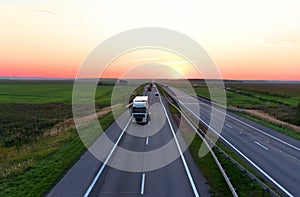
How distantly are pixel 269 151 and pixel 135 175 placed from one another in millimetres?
13155

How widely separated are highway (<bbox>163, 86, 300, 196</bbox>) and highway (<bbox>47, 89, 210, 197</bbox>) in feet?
14.6

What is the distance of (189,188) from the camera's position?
49.3 ft

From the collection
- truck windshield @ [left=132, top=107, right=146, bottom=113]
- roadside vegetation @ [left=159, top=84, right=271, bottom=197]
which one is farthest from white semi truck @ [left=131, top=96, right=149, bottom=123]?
roadside vegetation @ [left=159, top=84, right=271, bottom=197]

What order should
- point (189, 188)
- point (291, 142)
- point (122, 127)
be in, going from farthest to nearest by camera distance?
point (122, 127), point (291, 142), point (189, 188)

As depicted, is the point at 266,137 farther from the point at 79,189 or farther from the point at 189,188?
the point at 79,189

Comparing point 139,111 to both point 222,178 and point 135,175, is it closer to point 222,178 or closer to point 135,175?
point 135,175

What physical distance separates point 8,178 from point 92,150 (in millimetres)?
6973

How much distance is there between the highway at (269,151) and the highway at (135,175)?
4.44 m

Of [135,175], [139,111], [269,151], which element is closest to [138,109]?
[139,111]

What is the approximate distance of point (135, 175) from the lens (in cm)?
1725

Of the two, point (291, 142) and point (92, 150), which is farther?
point (291, 142)

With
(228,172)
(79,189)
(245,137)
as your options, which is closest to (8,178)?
(79,189)

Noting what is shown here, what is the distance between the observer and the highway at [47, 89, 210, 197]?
14.6m

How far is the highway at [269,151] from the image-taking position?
704 inches
